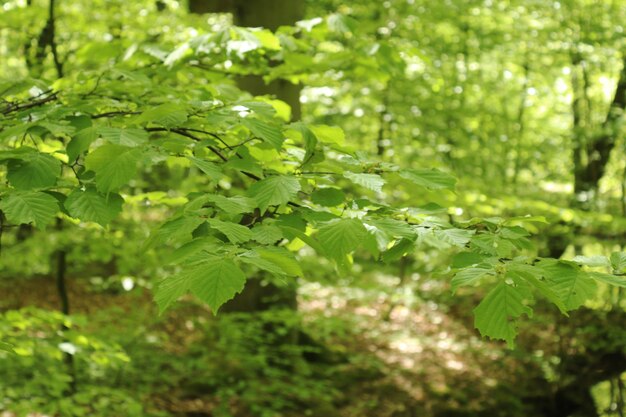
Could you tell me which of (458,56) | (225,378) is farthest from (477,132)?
(225,378)

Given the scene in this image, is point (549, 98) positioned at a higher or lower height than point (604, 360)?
higher

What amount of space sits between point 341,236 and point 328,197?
1.06 ft

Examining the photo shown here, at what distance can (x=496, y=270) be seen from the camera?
1329 millimetres

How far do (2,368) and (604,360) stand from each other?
561cm

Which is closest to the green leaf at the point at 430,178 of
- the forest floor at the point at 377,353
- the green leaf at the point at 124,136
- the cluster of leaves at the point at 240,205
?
the cluster of leaves at the point at 240,205

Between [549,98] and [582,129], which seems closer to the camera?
[582,129]

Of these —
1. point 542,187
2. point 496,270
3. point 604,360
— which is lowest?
point 604,360

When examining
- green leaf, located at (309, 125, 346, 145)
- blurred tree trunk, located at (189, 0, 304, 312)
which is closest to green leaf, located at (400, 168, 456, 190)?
green leaf, located at (309, 125, 346, 145)

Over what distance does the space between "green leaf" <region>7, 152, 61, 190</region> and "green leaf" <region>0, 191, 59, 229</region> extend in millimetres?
58

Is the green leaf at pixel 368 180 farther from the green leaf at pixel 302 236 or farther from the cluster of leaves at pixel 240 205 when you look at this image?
the green leaf at pixel 302 236

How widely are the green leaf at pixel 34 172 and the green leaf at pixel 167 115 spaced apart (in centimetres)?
28

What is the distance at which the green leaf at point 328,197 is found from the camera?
168 cm

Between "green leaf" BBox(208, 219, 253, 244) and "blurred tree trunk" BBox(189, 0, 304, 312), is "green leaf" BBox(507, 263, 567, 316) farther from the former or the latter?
"blurred tree trunk" BBox(189, 0, 304, 312)

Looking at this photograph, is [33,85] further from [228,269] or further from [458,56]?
[458,56]
